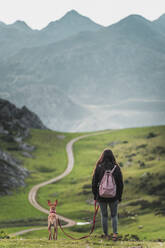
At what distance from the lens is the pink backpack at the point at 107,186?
22.9 m

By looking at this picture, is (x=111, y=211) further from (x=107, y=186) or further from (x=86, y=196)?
(x=86, y=196)

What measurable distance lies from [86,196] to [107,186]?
92206mm

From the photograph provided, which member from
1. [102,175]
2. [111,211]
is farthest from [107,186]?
[111,211]

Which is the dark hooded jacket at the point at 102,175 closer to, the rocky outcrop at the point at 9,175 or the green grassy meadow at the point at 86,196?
the green grassy meadow at the point at 86,196

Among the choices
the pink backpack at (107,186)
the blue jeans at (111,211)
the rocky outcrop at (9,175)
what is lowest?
the blue jeans at (111,211)

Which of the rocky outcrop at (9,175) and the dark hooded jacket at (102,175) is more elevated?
the rocky outcrop at (9,175)

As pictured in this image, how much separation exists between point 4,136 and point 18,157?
26.1m

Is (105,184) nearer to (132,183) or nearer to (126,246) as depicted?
(126,246)

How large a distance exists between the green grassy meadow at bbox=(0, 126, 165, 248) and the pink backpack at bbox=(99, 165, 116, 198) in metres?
2.94

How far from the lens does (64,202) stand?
112m

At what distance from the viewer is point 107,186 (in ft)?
75.2

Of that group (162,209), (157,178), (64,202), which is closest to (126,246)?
(162,209)

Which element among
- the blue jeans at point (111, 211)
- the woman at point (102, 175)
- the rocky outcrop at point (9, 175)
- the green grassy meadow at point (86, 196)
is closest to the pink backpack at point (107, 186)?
the woman at point (102, 175)

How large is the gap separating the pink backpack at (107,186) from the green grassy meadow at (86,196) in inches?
116
